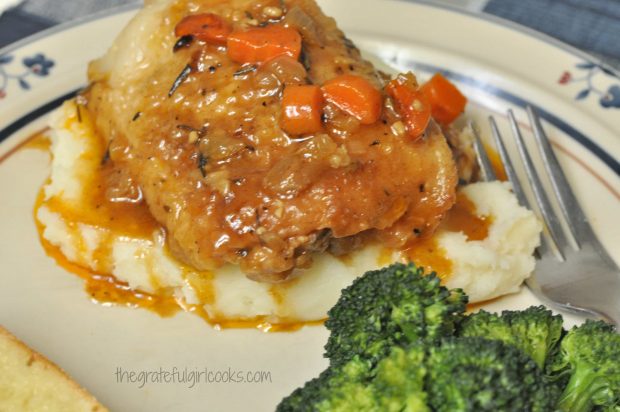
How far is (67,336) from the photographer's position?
4.57 m

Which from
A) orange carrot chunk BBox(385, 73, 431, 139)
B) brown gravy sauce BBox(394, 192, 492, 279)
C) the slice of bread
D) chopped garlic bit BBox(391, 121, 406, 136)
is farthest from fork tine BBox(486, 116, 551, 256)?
the slice of bread

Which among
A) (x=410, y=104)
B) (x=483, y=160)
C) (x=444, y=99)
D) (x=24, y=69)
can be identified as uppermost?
(x=410, y=104)

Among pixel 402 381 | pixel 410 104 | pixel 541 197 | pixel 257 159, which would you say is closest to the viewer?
pixel 402 381

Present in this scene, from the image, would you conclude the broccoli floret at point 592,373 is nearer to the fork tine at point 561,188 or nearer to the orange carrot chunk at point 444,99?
the fork tine at point 561,188

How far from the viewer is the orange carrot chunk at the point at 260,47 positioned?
480 cm

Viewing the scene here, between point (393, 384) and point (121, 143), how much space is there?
2556 mm

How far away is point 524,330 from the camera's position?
3.77 meters

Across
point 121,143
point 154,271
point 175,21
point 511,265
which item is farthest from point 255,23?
point 511,265

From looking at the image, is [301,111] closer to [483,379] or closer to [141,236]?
[141,236]

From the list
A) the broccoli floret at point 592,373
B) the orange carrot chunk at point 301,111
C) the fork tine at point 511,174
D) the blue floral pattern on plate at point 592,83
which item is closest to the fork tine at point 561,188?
the fork tine at point 511,174

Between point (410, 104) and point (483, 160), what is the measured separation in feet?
3.49

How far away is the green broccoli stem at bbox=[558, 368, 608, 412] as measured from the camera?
366cm

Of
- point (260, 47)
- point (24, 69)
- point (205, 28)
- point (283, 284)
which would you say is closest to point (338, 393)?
point (283, 284)

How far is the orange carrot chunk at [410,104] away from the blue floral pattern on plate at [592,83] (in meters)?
1.73
